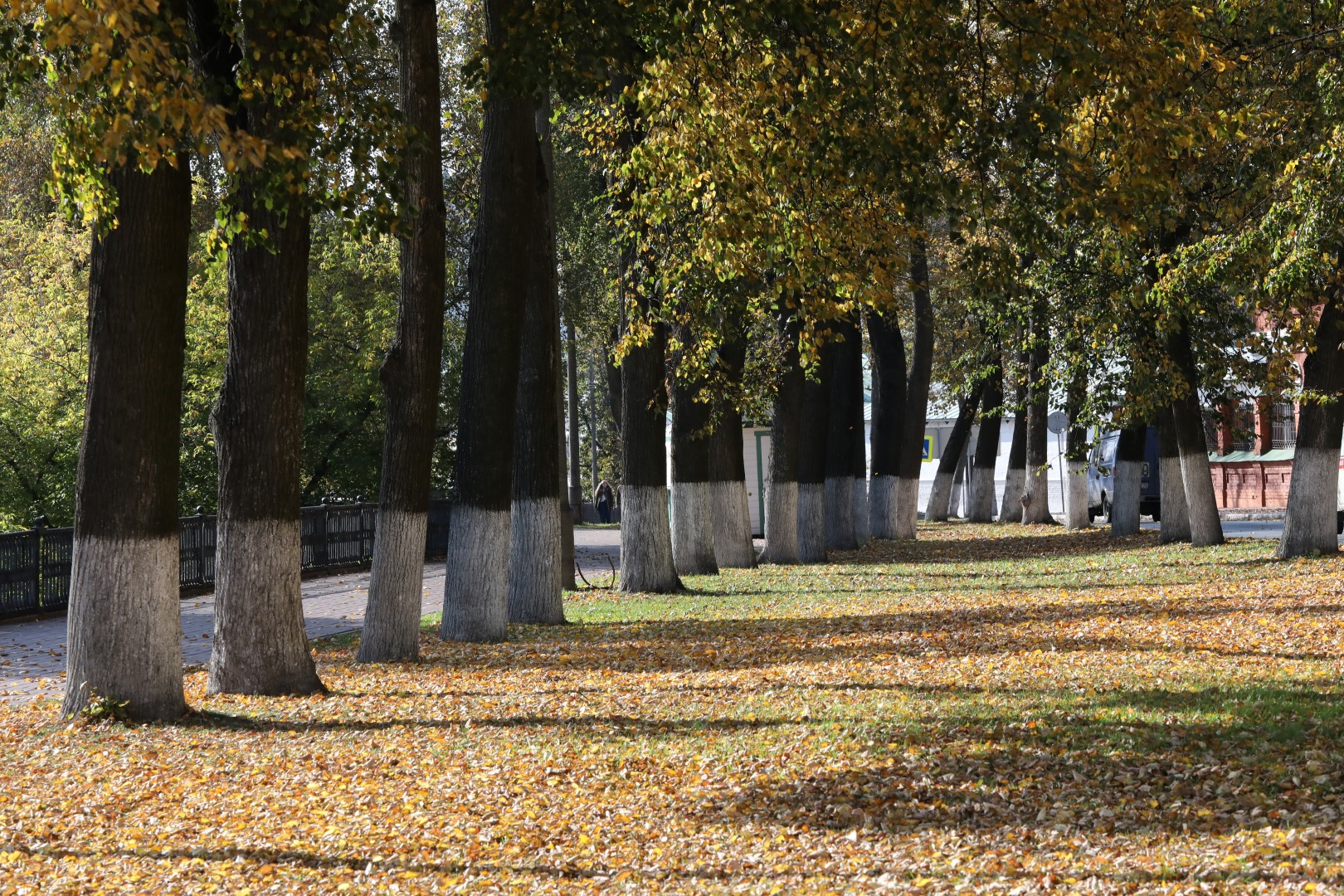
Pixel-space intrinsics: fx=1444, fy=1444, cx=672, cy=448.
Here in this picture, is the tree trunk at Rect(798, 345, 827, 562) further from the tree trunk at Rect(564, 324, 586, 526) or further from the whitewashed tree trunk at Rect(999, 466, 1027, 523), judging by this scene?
the whitewashed tree trunk at Rect(999, 466, 1027, 523)

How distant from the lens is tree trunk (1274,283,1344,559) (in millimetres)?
18641

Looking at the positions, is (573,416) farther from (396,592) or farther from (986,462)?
(396,592)

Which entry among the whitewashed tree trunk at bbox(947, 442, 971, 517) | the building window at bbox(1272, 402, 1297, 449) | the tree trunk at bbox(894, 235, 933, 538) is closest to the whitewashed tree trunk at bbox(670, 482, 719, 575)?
the tree trunk at bbox(894, 235, 933, 538)

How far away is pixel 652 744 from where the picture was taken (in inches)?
338

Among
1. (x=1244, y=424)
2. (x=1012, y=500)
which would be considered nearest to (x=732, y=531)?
(x=1244, y=424)

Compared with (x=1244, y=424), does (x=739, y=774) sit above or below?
below

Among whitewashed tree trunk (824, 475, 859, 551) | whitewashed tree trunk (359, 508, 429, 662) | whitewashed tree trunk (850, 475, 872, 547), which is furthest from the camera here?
whitewashed tree trunk (850, 475, 872, 547)

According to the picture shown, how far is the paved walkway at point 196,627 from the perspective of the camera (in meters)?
13.7

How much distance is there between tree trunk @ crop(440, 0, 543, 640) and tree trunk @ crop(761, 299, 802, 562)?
29.5ft

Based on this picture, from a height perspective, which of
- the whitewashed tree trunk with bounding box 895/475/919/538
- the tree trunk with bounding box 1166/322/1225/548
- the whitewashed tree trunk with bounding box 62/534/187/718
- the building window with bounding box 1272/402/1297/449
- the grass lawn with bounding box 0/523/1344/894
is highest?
the building window with bounding box 1272/402/1297/449

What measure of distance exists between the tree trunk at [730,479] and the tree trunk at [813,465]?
1.56 meters

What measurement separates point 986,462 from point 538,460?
26.5 metres

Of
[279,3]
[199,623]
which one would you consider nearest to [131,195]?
[279,3]

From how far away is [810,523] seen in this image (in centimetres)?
2591
